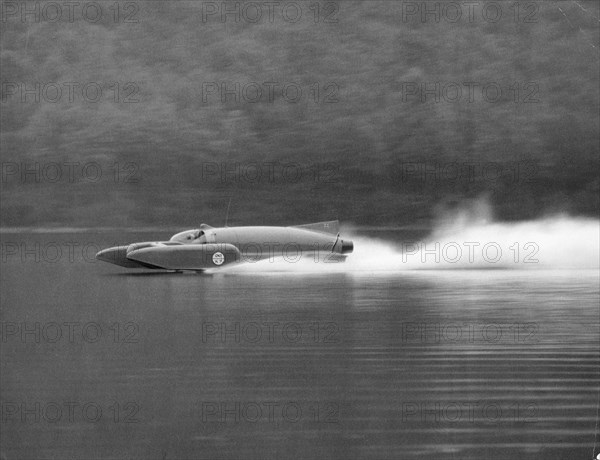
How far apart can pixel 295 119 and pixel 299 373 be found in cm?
3560

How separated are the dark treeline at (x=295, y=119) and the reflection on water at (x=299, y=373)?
→ 2391cm

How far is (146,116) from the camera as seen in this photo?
4403 centimetres

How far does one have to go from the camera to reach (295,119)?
4412 cm

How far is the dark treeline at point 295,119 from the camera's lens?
40062 mm

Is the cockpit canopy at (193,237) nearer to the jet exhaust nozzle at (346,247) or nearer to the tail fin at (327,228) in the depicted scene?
the tail fin at (327,228)

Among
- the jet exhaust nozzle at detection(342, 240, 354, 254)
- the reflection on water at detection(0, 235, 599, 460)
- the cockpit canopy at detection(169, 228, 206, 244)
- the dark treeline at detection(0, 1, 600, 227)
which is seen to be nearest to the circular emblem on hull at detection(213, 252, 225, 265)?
the cockpit canopy at detection(169, 228, 206, 244)

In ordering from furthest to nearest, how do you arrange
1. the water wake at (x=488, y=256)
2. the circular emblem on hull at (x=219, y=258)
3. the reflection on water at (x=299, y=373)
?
the water wake at (x=488, y=256) < the circular emblem on hull at (x=219, y=258) < the reflection on water at (x=299, y=373)

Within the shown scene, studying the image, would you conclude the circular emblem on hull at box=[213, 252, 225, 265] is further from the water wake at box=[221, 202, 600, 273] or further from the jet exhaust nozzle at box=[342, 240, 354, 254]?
the jet exhaust nozzle at box=[342, 240, 354, 254]

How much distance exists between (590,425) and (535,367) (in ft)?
6.41

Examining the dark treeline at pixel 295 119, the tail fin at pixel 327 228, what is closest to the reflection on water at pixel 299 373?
the tail fin at pixel 327 228

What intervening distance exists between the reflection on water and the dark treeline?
942 inches

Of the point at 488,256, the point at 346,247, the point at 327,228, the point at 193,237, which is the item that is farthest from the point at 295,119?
the point at 193,237

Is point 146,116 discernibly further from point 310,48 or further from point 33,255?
point 33,255

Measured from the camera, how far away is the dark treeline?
131ft
